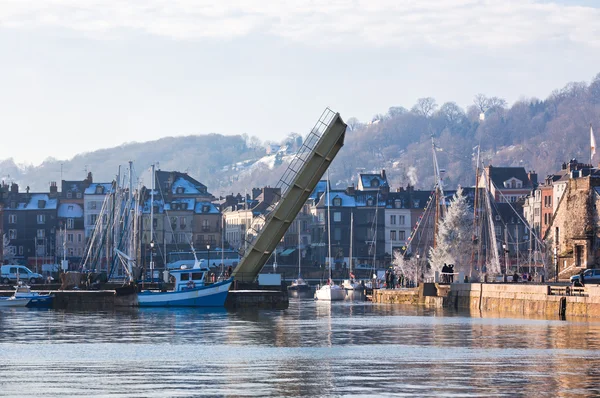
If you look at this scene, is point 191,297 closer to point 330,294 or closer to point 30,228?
point 330,294

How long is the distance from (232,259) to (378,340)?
105603 mm

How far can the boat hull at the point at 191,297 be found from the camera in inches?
2621

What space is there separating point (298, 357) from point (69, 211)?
13113 cm

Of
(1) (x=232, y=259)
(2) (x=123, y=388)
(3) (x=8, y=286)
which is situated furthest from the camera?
(1) (x=232, y=259)

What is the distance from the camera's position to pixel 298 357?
34.3 meters

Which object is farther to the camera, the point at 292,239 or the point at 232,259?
the point at 292,239

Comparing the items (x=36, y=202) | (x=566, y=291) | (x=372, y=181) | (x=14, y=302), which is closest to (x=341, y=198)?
(x=372, y=181)

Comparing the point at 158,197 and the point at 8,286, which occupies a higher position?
the point at 158,197

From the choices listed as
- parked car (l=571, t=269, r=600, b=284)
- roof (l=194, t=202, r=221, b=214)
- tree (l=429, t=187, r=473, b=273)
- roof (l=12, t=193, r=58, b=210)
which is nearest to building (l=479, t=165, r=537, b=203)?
roof (l=194, t=202, r=221, b=214)

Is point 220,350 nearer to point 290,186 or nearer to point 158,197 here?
point 290,186

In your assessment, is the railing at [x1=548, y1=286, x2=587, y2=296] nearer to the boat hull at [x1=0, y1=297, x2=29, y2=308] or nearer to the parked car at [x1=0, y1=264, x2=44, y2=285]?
the boat hull at [x1=0, y1=297, x2=29, y2=308]

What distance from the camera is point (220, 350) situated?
120 ft

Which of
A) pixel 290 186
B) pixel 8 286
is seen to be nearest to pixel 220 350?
pixel 290 186

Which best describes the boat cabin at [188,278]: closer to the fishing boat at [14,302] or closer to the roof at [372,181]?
the fishing boat at [14,302]
